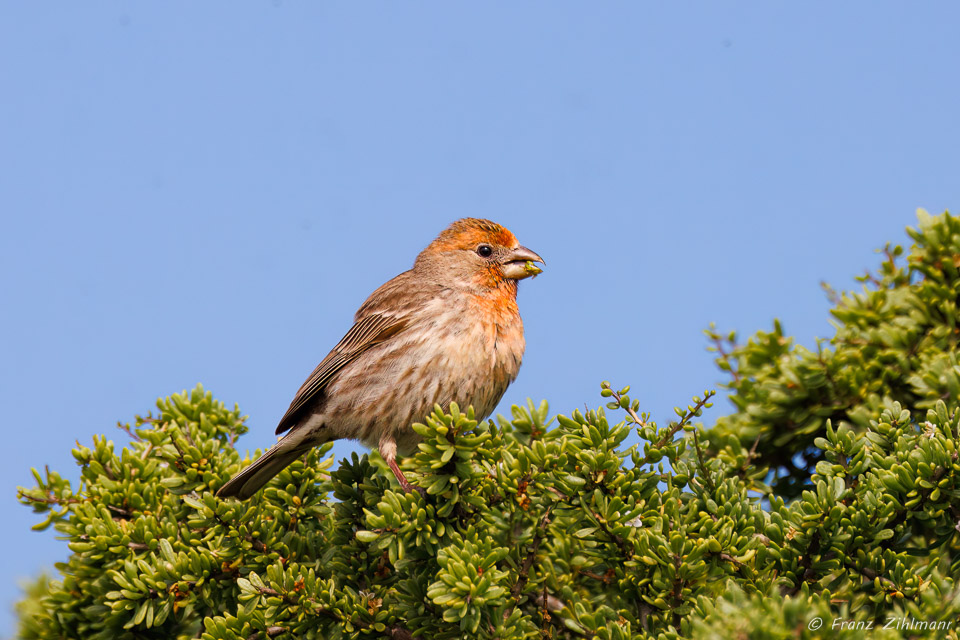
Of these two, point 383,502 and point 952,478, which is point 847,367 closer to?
point 952,478

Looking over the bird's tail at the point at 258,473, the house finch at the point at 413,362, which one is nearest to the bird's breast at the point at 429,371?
the house finch at the point at 413,362

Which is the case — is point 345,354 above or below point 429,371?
above

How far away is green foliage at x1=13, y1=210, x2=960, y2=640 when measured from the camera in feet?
12.0

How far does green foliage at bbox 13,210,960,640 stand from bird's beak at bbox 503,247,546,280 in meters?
1.20

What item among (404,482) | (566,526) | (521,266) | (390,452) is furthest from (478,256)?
(566,526)

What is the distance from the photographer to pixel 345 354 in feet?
18.4

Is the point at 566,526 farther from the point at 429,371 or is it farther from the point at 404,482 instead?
the point at 429,371

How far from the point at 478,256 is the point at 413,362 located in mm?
1011

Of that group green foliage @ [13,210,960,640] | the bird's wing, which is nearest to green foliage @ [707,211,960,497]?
green foliage @ [13,210,960,640]

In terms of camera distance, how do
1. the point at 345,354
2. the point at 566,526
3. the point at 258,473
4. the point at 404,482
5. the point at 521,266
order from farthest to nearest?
1. the point at 521,266
2. the point at 345,354
3. the point at 258,473
4. the point at 404,482
5. the point at 566,526

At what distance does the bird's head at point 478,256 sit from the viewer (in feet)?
19.0

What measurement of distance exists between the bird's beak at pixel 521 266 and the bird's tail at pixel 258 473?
5.70ft

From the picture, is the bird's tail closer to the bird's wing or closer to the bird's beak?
the bird's wing

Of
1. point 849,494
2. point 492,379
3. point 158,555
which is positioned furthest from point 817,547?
point 158,555
